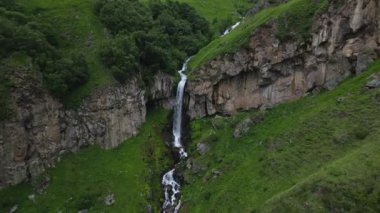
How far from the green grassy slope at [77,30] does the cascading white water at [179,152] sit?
15087 mm

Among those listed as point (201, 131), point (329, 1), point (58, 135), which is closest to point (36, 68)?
point (58, 135)

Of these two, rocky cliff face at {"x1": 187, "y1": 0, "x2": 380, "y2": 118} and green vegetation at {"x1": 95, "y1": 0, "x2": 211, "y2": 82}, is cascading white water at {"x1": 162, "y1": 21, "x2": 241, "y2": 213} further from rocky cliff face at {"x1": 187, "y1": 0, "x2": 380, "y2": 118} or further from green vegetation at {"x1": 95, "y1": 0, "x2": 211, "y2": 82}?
green vegetation at {"x1": 95, "y1": 0, "x2": 211, "y2": 82}

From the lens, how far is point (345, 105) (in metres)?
69.6

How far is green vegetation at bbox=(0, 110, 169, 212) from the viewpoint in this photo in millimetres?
71812

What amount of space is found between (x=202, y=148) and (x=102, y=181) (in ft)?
56.7

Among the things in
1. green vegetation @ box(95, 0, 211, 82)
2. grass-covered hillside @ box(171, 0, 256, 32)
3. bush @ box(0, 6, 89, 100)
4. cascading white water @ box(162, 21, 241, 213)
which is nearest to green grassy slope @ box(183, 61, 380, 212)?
cascading white water @ box(162, 21, 241, 213)

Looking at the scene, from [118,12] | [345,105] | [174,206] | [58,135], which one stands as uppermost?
[118,12]

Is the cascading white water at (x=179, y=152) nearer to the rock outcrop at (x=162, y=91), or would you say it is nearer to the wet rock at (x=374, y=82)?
the rock outcrop at (x=162, y=91)

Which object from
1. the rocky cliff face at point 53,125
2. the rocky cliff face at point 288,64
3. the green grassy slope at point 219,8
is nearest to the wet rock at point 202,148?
the rocky cliff face at point 288,64

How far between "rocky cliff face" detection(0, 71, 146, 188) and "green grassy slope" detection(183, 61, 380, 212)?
13.8 m

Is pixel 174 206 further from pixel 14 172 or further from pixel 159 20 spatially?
pixel 159 20

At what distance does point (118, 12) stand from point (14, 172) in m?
40.6

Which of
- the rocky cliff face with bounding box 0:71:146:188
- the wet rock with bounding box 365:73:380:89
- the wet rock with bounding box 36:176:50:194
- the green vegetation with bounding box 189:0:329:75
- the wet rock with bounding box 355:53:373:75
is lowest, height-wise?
the wet rock with bounding box 36:176:50:194

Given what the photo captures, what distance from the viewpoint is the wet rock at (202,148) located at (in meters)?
80.2
